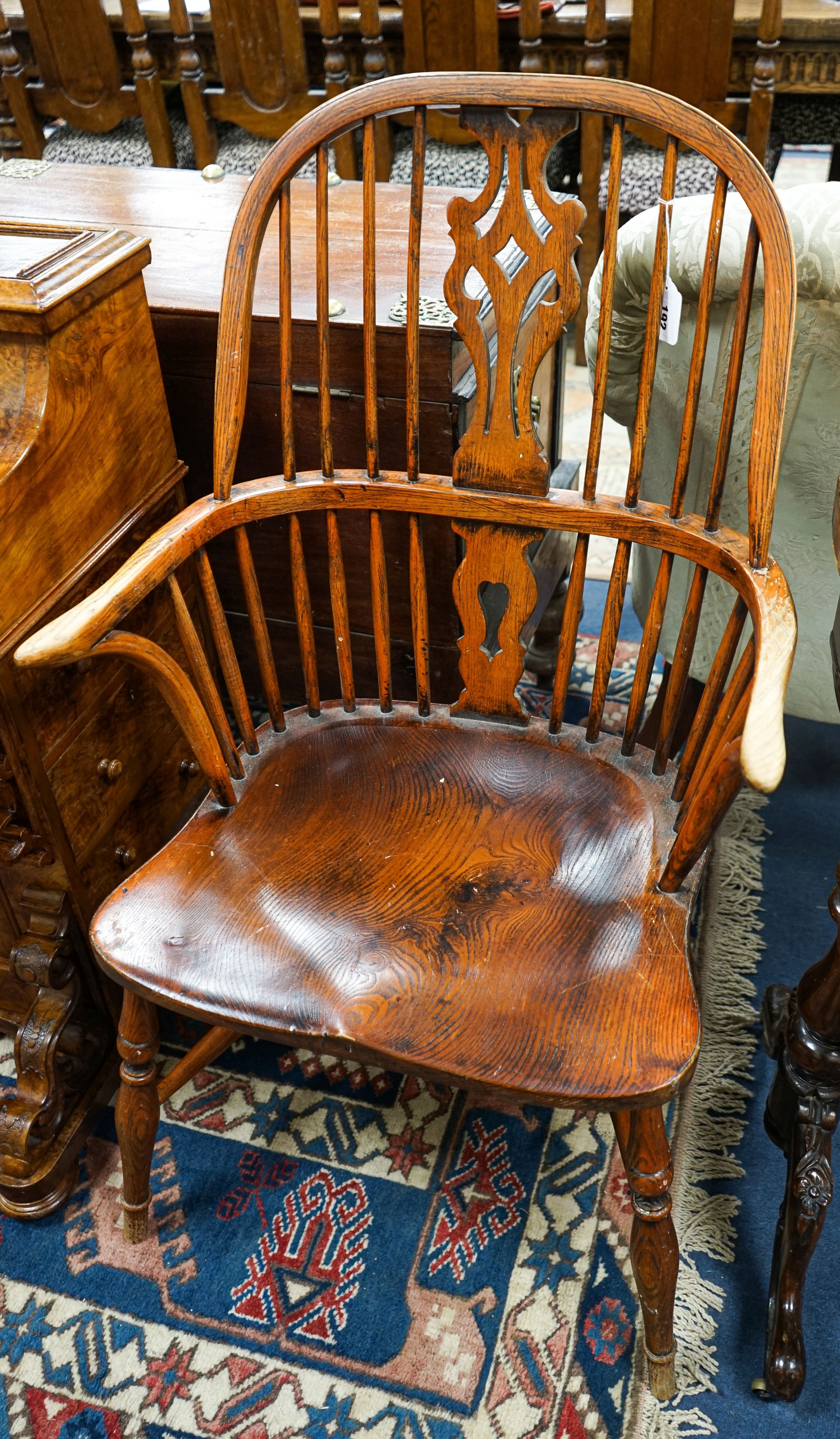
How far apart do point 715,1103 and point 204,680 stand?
2.77 ft

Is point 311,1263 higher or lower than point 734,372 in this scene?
lower

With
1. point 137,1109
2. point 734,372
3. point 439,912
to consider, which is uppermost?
point 734,372

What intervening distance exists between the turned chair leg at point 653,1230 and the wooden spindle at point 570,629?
0.42 metres

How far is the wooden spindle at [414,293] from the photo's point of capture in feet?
3.31

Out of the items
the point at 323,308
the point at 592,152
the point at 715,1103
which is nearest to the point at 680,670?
the point at 323,308

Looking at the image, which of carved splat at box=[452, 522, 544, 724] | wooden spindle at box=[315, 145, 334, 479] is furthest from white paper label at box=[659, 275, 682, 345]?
wooden spindle at box=[315, 145, 334, 479]

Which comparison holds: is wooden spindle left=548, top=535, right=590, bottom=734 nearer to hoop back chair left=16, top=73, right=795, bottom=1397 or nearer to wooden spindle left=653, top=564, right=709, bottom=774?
hoop back chair left=16, top=73, right=795, bottom=1397

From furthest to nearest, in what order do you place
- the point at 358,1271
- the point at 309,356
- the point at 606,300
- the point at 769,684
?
the point at 309,356, the point at 358,1271, the point at 606,300, the point at 769,684

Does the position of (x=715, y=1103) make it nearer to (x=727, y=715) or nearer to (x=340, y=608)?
(x=727, y=715)

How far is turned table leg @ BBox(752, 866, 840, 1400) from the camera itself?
3.60ft

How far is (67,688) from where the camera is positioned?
1.16m

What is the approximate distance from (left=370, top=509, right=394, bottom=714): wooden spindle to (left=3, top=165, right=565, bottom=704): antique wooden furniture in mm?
239

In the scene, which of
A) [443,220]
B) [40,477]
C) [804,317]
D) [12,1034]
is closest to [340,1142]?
[12,1034]

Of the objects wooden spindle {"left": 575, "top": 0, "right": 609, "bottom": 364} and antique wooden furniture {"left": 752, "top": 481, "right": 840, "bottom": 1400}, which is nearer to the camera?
antique wooden furniture {"left": 752, "top": 481, "right": 840, "bottom": 1400}
